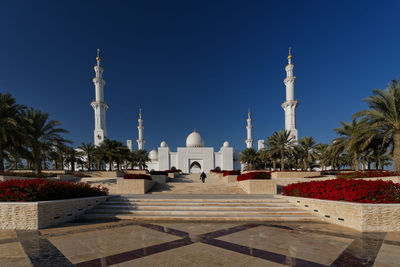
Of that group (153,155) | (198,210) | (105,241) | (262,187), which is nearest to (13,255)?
(105,241)

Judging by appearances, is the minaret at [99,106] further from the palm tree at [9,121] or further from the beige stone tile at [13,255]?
the beige stone tile at [13,255]

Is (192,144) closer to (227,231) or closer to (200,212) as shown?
(200,212)

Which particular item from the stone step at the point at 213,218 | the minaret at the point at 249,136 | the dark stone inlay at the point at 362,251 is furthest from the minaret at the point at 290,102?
the dark stone inlay at the point at 362,251

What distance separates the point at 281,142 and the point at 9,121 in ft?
87.8

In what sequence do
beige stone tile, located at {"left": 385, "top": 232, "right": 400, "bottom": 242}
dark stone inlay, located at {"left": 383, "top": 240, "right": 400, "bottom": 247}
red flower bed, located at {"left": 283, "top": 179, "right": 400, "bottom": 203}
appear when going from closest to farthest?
dark stone inlay, located at {"left": 383, "top": 240, "right": 400, "bottom": 247}, beige stone tile, located at {"left": 385, "top": 232, "right": 400, "bottom": 242}, red flower bed, located at {"left": 283, "top": 179, "right": 400, "bottom": 203}

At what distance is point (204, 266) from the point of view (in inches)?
139

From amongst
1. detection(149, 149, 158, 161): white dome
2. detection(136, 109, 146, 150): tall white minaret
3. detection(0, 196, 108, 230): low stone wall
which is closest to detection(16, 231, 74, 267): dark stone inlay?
detection(0, 196, 108, 230): low stone wall

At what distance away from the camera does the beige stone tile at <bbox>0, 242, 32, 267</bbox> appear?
142 inches

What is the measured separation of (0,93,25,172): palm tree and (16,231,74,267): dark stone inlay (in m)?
11.9

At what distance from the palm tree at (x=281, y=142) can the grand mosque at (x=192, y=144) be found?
10.8 meters

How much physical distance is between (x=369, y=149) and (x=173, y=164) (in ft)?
134

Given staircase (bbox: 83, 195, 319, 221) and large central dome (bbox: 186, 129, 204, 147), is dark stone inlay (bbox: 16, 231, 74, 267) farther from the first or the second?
large central dome (bbox: 186, 129, 204, 147)

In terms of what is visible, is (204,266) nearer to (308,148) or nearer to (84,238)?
(84,238)

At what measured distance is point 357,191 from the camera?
664 cm
